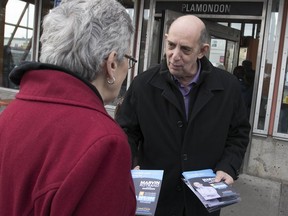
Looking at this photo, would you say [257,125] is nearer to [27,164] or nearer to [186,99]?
[186,99]

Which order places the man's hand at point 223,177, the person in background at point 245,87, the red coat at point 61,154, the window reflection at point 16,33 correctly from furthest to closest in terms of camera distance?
1. the window reflection at point 16,33
2. the person in background at point 245,87
3. the man's hand at point 223,177
4. the red coat at point 61,154

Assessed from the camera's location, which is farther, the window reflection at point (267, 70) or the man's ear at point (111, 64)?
the window reflection at point (267, 70)

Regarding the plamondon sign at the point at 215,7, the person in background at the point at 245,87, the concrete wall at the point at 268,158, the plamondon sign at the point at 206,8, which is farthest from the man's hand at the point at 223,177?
the plamondon sign at the point at 206,8

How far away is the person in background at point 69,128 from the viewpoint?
100 centimetres

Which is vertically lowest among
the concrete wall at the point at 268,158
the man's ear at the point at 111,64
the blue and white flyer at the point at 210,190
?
the concrete wall at the point at 268,158

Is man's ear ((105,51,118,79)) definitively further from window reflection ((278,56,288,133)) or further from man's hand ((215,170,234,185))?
window reflection ((278,56,288,133))

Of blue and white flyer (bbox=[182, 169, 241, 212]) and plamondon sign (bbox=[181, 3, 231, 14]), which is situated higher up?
plamondon sign (bbox=[181, 3, 231, 14])

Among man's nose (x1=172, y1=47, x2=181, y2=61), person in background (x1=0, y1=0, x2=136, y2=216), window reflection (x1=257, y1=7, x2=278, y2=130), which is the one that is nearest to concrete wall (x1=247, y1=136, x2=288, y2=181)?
window reflection (x1=257, y1=7, x2=278, y2=130)

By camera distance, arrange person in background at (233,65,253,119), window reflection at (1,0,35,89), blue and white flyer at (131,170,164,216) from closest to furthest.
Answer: blue and white flyer at (131,170,164,216) < person in background at (233,65,253,119) < window reflection at (1,0,35,89)

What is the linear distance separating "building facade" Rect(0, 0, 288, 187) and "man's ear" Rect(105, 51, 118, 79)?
→ 4.23 meters

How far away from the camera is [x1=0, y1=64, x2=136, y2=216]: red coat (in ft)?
3.27

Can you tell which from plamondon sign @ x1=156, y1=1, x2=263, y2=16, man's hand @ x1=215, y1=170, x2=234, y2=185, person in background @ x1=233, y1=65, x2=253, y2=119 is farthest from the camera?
person in background @ x1=233, y1=65, x2=253, y2=119

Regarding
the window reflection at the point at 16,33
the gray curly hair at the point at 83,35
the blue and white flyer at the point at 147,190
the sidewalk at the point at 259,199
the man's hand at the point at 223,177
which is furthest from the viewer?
the window reflection at the point at 16,33

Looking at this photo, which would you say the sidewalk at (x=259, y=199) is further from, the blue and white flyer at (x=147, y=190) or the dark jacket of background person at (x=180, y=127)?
the blue and white flyer at (x=147, y=190)
